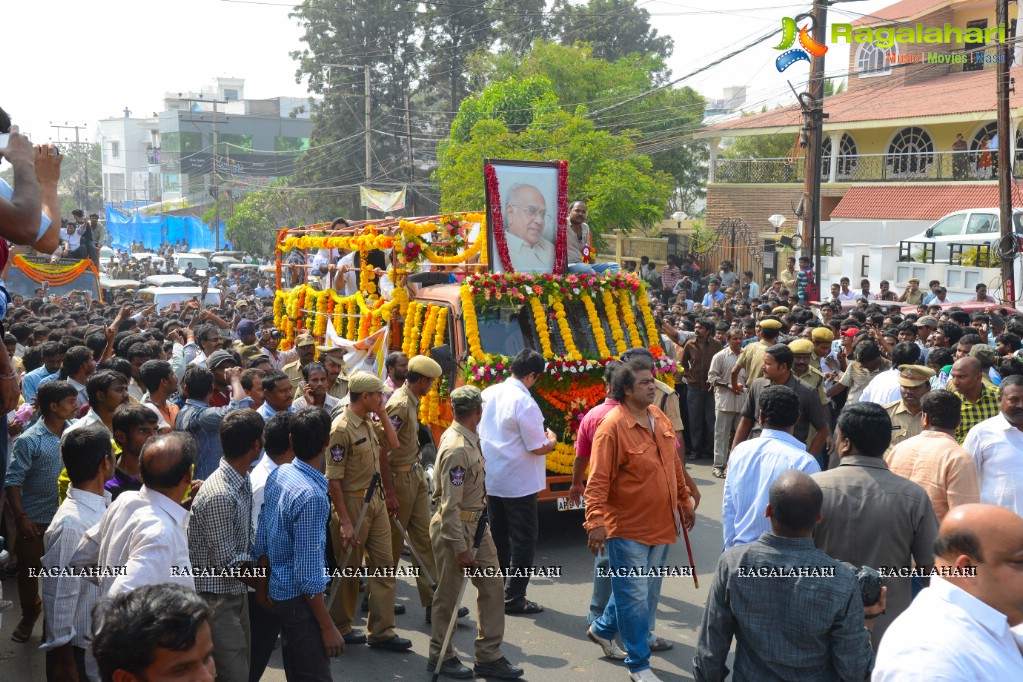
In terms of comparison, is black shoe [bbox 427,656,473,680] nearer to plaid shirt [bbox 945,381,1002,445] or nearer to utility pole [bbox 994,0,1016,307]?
plaid shirt [bbox 945,381,1002,445]

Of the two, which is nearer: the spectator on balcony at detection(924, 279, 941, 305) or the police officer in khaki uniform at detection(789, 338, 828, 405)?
the police officer in khaki uniform at detection(789, 338, 828, 405)

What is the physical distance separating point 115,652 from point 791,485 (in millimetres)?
2482

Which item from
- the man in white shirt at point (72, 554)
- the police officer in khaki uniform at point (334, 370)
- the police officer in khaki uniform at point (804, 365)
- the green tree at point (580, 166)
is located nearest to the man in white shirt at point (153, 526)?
the man in white shirt at point (72, 554)

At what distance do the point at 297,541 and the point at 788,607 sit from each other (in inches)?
89.8

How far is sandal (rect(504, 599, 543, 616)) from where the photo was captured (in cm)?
731

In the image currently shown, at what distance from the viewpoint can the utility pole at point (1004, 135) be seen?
54.9ft

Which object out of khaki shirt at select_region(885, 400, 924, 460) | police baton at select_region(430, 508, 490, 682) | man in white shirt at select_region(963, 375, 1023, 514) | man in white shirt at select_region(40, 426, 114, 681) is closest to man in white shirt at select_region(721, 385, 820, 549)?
man in white shirt at select_region(963, 375, 1023, 514)

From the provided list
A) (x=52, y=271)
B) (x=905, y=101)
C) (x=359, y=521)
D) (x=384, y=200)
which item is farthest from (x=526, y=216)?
(x=905, y=101)

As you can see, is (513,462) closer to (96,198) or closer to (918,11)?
(918,11)

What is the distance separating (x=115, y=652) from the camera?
8.37ft

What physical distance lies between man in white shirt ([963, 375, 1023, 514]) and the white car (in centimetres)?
1729

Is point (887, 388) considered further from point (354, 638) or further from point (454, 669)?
point (354, 638)

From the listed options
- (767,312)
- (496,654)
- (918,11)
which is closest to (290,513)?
(496,654)

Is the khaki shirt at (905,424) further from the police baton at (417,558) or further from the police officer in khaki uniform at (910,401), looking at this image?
the police baton at (417,558)
